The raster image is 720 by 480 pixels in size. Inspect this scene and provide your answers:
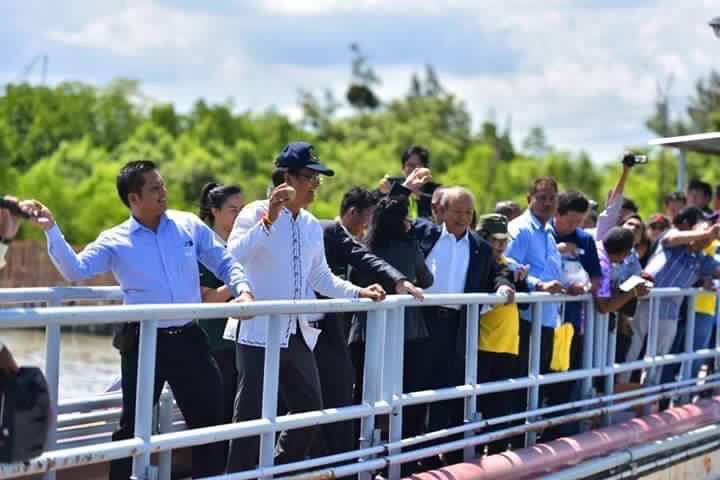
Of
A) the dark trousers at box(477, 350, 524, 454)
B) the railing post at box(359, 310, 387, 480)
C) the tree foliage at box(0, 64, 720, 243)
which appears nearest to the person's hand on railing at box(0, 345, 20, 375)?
the railing post at box(359, 310, 387, 480)

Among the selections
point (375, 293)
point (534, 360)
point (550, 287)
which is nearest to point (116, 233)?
point (375, 293)

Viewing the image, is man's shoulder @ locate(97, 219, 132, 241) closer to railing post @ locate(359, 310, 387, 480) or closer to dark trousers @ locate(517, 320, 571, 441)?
railing post @ locate(359, 310, 387, 480)

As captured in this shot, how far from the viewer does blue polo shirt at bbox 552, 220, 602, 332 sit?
26.0ft

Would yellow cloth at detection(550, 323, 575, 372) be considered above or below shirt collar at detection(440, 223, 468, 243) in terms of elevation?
below

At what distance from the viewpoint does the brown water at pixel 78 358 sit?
2430 cm

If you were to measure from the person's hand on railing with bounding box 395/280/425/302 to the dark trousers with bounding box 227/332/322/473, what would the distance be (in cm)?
61

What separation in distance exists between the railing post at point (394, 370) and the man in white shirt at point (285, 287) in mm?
269

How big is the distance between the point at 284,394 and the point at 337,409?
9.7 inches

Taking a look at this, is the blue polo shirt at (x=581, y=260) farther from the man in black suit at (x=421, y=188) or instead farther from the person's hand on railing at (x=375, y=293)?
the person's hand on railing at (x=375, y=293)

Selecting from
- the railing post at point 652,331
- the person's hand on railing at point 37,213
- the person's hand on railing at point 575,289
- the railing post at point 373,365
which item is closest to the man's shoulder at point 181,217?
the person's hand on railing at point 37,213

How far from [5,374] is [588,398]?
4.93 meters

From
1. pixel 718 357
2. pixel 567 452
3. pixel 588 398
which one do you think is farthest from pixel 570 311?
pixel 718 357

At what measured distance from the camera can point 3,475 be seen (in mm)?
3826

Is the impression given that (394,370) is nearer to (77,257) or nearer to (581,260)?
(77,257)
